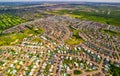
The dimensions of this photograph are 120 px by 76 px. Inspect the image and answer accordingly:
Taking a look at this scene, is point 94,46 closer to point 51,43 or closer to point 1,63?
point 51,43

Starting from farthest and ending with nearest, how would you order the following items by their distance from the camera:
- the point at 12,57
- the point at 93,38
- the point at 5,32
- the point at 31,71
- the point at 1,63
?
the point at 5,32 → the point at 93,38 → the point at 12,57 → the point at 1,63 → the point at 31,71

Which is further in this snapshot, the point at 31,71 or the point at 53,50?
the point at 53,50

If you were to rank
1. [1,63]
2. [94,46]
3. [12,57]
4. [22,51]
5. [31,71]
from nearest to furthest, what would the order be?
[31,71] → [1,63] → [12,57] → [22,51] → [94,46]

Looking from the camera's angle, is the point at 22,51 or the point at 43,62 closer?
the point at 43,62

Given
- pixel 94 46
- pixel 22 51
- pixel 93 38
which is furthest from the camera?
pixel 93 38

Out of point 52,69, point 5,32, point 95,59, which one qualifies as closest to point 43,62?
point 52,69

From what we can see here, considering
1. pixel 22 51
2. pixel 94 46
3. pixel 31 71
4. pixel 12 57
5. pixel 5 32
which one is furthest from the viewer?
pixel 5 32

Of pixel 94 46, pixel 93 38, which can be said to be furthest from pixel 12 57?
pixel 93 38

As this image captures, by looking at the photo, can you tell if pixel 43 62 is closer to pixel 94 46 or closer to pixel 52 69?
pixel 52 69
